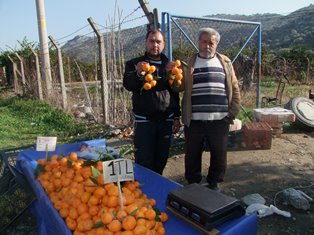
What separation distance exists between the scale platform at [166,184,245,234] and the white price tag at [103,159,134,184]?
358 millimetres

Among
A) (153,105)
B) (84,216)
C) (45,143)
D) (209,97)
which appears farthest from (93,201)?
(209,97)

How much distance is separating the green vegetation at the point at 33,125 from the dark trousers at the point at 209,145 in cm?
365

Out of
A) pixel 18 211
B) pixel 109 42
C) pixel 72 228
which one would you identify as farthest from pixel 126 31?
pixel 72 228

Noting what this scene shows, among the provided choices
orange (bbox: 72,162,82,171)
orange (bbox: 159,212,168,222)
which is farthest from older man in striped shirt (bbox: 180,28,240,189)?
orange (bbox: 159,212,168,222)

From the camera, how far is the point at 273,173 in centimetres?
447

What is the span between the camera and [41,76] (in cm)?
1175

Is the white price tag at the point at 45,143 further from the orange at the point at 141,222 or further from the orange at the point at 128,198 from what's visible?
the orange at the point at 141,222

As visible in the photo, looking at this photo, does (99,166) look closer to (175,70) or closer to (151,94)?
(151,94)

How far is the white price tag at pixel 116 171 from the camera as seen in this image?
2.20 m

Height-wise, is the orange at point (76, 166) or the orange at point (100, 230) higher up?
the orange at point (76, 166)

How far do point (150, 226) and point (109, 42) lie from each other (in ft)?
16.0

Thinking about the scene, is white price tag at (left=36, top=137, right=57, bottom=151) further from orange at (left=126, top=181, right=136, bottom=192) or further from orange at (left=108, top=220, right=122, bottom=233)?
orange at (left=108, top=220, right=122, bottom=233)

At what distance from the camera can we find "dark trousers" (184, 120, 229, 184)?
3375 millimetres

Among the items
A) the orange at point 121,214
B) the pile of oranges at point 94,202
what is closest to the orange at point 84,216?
the pile of oranges at point 94,202
